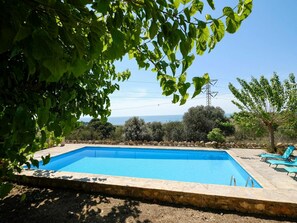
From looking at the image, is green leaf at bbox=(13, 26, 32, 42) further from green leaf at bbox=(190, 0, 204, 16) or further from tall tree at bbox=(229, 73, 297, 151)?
tall tree at bbox=(229, 73, 297, 151)

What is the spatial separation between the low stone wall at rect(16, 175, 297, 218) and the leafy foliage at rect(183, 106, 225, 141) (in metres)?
12.0

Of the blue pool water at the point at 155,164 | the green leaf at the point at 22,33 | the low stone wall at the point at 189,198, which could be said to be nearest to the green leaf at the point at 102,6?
the green leaf at the point at 22,33

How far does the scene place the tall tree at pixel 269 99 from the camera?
1218 cm

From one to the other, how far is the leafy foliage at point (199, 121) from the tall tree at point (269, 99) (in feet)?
15.0

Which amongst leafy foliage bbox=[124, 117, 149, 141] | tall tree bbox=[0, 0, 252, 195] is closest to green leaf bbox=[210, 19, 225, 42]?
tall tree bbox=[0, 0, 252, 195]

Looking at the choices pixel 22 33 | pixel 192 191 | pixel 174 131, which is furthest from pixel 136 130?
pixel 22 33

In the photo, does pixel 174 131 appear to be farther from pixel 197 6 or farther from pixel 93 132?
pixel 197 6

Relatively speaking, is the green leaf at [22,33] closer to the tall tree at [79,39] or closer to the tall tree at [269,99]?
the tall tree at [79,39]

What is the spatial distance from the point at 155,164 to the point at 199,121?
708 centimetres

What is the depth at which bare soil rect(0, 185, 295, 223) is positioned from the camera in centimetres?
441

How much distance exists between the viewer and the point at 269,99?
41.3ft

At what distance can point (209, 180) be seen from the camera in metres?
9.55

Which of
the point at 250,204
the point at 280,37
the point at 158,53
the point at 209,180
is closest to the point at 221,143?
the point at 209,180

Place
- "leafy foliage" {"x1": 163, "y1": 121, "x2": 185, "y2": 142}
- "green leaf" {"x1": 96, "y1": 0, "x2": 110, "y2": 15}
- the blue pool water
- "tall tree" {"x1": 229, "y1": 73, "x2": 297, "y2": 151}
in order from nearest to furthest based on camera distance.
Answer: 1. "green leaf" {"x1": 96, "y1": 0, "x2": 110, "y2": 15}
2. the blue pool water
3. "tall tree" {"x1": 229, "y1": 73, "x2": 297, "y2": 151}
4. "leafy foliage" {"x1": 163, "y1": 121, "x2": 185, "y2": 142}
